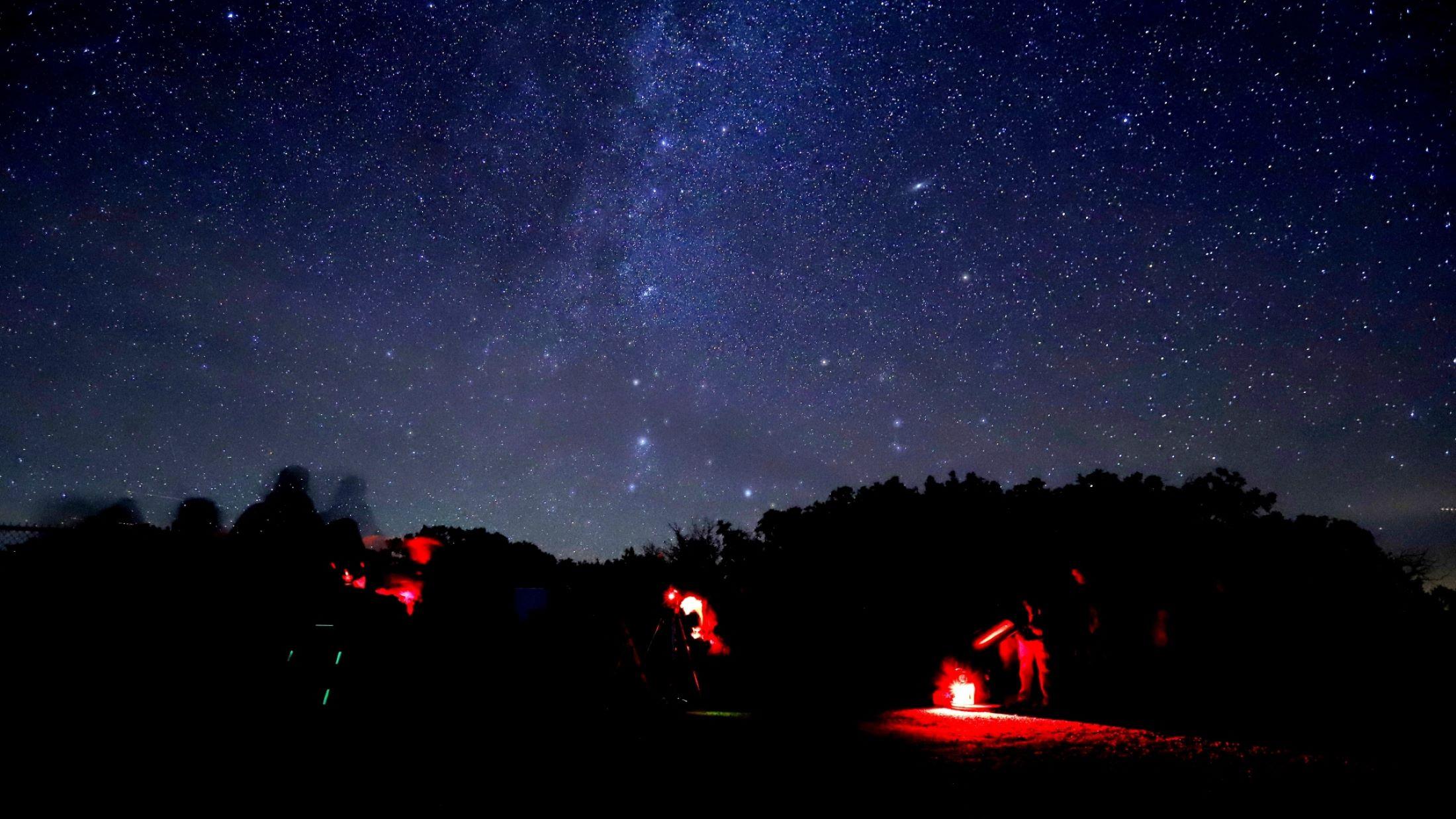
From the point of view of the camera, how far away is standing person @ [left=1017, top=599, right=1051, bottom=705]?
14.9 m

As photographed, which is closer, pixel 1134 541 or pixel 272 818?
pixel 272 818

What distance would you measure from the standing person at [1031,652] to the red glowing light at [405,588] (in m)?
14.4

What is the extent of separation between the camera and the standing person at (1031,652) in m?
14.9

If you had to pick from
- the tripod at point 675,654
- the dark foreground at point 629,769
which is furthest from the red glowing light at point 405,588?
the dark foreground at point 629,769

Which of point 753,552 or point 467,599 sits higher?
point 753,552

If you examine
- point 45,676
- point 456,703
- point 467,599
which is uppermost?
point 467,599

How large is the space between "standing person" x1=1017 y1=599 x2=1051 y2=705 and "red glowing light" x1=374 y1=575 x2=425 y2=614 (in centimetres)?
1435

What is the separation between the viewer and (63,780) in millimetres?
5371

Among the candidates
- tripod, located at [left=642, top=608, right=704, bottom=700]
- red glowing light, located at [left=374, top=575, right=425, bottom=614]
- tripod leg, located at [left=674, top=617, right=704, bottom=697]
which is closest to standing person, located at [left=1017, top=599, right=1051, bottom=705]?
tripod leg, located at [left=674, top=617, right=704, bottom=697]

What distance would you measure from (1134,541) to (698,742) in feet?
38.3

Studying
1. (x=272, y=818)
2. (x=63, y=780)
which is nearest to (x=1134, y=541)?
(x=272, y=818)

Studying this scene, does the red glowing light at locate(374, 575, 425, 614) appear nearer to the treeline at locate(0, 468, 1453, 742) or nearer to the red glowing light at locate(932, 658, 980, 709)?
the treeline at locate(0, 468, 1453, 742)

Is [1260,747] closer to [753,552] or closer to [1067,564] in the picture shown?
[1067,564]

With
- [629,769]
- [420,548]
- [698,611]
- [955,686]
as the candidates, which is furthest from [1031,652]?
[420,548]
